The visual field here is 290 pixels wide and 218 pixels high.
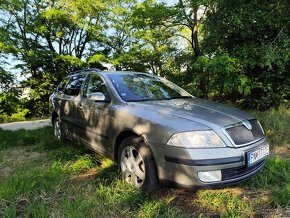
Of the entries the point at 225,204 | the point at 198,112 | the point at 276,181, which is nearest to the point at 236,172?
the point at 225,204

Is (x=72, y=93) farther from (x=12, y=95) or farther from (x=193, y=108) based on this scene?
(x=12, y=95)

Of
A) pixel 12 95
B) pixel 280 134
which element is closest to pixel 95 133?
pixel 280 134

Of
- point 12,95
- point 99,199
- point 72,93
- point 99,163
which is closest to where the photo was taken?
point 99,199

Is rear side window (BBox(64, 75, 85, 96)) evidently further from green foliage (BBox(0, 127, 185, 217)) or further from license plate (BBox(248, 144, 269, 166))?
license plate (BBox(248, 144, 269, 166))

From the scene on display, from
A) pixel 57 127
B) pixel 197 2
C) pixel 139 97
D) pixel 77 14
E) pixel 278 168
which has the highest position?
pixel 77 14

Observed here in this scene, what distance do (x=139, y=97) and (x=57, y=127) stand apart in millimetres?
2740

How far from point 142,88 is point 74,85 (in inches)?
67.3

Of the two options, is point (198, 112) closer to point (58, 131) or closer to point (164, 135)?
point (164, 135)

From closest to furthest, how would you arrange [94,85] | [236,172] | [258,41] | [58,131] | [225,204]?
1. [236,172]
2. [225,204]
3. [94,85]
4. [58,131]
5. [258,41]

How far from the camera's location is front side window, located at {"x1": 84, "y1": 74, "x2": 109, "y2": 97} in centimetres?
415

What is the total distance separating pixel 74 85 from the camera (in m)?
5.30

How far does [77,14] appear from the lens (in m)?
17.5

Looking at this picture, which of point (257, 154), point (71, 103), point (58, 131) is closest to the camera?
point (257, 154)

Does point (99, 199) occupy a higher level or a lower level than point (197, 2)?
lower
